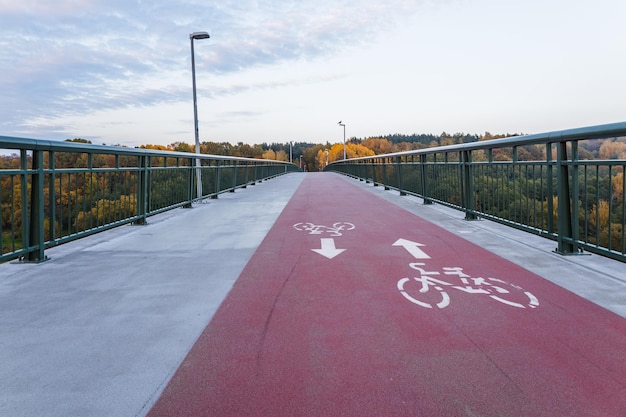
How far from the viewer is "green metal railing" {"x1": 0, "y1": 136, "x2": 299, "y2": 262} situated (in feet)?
18.6

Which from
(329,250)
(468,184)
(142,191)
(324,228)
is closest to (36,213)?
(142,191)

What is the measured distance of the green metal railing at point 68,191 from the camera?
5664 millimetres

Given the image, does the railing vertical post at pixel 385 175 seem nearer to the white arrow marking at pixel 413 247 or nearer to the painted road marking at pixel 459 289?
the white arrow marking at pixel 413 247

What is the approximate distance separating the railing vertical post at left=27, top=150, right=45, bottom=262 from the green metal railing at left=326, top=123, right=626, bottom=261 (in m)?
6.29

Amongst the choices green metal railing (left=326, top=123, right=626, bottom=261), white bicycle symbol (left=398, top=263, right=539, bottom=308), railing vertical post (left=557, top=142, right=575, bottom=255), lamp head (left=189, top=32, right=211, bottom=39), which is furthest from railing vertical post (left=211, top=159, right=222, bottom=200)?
white bicycle symbol (left=398, top=263, right=539, bottom=308)

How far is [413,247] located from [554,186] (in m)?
2.03

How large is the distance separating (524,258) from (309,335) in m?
3.59

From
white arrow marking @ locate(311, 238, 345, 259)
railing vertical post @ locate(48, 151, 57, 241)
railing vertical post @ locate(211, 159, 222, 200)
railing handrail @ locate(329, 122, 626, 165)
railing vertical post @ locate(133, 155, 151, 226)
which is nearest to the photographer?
railing handrail @ locate(329, 122, 626, 165)

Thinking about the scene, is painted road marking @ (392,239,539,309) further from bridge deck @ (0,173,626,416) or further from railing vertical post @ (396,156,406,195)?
railing vertical post @ (396,156,406,195)

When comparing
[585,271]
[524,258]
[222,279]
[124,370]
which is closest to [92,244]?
[222,279]

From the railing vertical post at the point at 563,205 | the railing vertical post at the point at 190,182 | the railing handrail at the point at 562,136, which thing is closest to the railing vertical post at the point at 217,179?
the railing vertical post at the point at 190,182

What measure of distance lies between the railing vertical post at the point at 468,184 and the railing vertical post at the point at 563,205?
3.23 meters

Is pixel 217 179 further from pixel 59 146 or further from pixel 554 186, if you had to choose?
pixel 554 186

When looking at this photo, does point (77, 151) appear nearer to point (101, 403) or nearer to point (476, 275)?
point (101, 403)
